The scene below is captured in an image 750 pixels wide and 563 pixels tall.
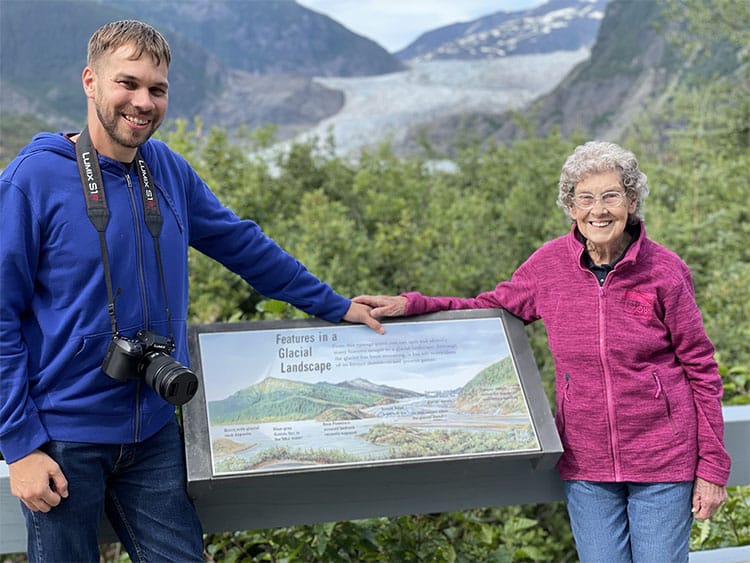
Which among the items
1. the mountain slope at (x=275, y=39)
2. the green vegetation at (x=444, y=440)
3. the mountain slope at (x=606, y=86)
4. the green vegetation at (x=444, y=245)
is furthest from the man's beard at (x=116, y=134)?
→ the mountain slope at (x=275, y=39)

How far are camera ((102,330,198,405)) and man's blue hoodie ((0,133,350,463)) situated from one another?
0.15 ft

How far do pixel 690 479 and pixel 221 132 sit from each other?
5314 mm

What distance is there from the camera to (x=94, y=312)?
6.48 ft

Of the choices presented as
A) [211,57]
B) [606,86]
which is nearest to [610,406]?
[606,86]

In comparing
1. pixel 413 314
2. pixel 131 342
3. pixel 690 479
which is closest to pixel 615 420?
pixel 690 479

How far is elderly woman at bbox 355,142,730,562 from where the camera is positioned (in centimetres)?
232

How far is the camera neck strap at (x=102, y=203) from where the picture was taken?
1.96m

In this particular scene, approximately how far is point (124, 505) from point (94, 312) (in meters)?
0.50

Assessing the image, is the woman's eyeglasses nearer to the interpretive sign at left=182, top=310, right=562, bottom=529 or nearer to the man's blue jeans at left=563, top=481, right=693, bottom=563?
the interpretive sign at left=182, top=310, right=562, bottom=529

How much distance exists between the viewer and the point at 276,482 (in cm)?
228

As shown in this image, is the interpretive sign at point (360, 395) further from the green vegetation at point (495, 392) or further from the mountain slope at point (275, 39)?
the mountain slope at point (275, 39)

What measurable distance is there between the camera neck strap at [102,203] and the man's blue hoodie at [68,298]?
12 millimetres

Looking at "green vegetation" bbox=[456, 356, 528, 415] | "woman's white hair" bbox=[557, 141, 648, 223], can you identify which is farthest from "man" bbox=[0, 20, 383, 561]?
"woman's white hair" bbox=[557, 141, 648, 223]

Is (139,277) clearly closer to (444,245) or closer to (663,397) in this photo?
(663,397)
